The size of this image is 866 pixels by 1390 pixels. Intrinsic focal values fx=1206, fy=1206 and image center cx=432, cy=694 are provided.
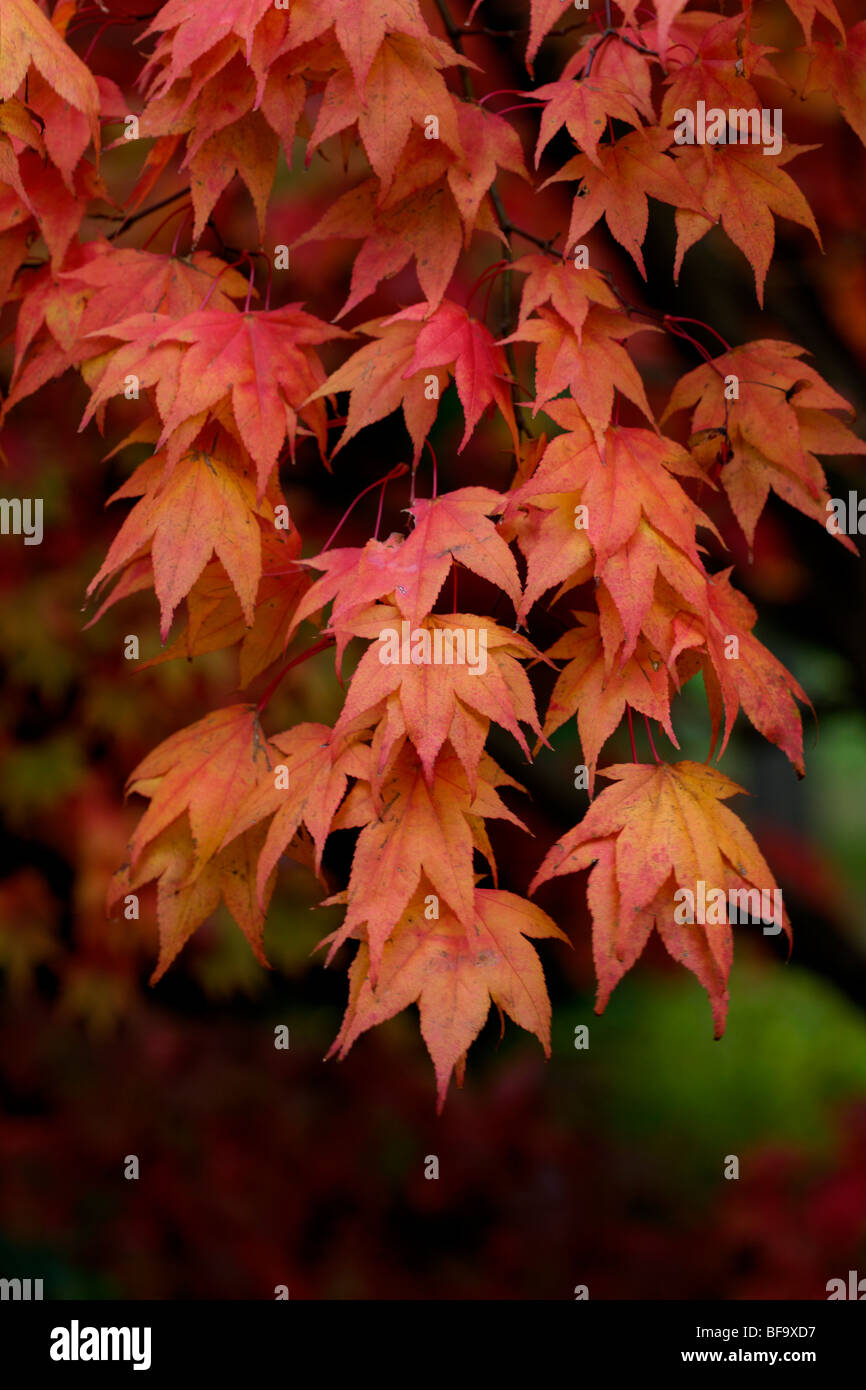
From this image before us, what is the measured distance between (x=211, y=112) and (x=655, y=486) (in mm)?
561

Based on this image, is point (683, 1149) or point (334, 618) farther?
point (683, 1149)

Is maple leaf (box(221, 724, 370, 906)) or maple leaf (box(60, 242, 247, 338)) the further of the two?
maple leaf (box(60, 242, 247, 338))

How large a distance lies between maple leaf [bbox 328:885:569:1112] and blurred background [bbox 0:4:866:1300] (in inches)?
47.1

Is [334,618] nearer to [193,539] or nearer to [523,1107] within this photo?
[193,539]

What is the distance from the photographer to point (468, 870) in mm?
1056

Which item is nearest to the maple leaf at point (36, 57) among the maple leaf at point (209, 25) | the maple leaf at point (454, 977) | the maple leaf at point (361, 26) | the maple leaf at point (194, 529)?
the maple leaf at point (209, 25)

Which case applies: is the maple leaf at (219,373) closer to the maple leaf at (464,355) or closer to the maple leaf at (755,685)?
the maple leaf at (464,355)

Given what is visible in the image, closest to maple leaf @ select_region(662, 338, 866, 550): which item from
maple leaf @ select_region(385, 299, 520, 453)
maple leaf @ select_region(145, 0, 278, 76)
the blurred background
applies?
maple leaf @ select_region(385, 299, 520, 453)

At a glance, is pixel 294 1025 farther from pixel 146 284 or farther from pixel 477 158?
pixel 477 158

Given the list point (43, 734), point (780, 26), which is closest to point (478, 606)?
point (43, 734)

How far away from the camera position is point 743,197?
3.93ft

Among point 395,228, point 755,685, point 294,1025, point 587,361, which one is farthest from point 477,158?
point 294,1025

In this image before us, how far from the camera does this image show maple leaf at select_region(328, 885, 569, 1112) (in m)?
1.03

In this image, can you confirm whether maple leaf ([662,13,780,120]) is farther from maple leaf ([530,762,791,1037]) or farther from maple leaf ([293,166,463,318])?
maple leaf ([530,762,791,1037])
